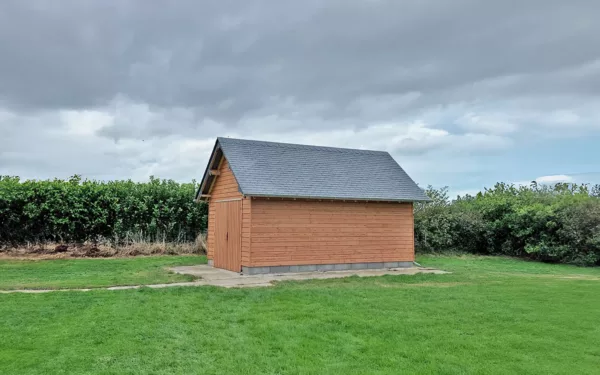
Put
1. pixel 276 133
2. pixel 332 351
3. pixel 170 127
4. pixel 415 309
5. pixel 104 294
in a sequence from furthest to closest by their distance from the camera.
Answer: pixel 276 133
pixel 170 127
pixel 104 294
pixel 415 309
pixel 332 351

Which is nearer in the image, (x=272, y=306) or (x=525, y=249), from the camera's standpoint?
(x=272, y=306)

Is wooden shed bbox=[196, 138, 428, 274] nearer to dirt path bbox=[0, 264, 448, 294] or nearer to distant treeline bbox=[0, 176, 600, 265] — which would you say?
dirt path bbox=[0, 264, 448, 294]

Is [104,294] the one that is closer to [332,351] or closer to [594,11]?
[332,351]

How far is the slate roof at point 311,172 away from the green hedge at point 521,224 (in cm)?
544

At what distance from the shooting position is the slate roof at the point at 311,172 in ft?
47.4

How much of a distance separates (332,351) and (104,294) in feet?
18.9

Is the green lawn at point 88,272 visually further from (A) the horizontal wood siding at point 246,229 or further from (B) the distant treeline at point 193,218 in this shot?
(B) the distant treeline at point 193,218

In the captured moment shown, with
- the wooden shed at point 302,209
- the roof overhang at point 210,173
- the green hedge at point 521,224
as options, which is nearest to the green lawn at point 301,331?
the wooden shed at point 302,209

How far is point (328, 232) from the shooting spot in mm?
15258

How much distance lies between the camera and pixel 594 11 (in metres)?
12.3

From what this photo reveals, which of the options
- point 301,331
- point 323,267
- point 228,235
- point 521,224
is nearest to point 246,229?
point 228,235

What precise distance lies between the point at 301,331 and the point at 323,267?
27.4 feet

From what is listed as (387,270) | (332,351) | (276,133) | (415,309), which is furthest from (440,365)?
(276,133)

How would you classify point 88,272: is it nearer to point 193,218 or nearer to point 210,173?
point 210,173
